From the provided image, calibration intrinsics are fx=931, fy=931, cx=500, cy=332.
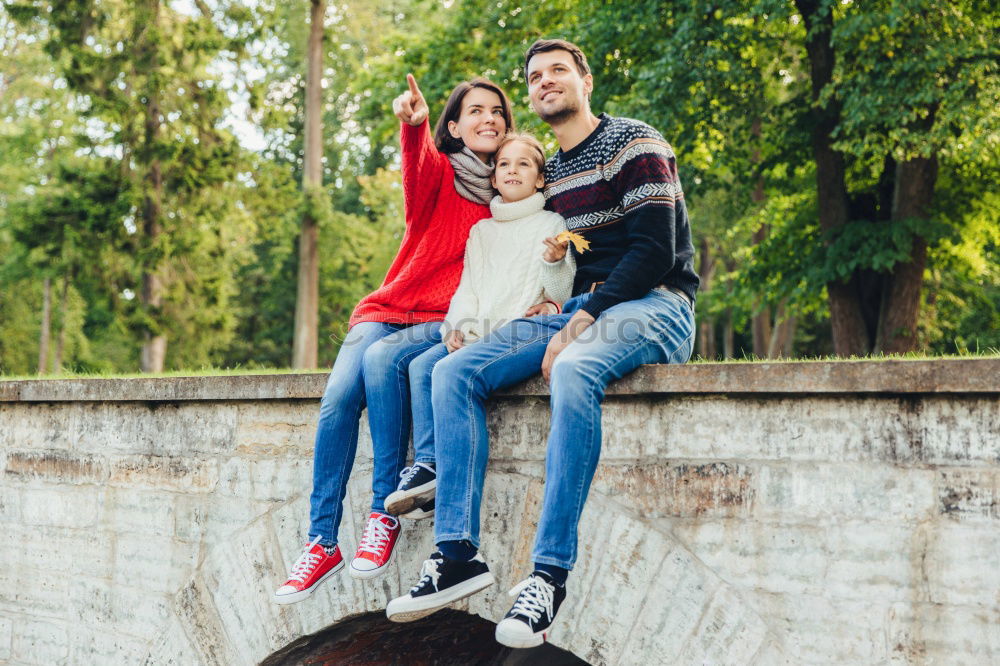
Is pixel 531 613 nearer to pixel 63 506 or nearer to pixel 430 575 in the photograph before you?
pixel 430 575

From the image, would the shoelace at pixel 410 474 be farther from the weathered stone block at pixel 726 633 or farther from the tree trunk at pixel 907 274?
the tree trunk at pixel 907 274

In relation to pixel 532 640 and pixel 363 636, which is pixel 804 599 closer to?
pixel 532 640

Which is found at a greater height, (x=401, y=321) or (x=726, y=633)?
(x=401, y=321)

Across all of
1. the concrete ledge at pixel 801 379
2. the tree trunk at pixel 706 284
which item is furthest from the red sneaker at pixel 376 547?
the tree trunk at pixel 706 284

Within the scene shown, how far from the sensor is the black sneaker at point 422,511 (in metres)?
3.15

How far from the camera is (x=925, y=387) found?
2.71 metres

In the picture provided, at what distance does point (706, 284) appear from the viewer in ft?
71.2

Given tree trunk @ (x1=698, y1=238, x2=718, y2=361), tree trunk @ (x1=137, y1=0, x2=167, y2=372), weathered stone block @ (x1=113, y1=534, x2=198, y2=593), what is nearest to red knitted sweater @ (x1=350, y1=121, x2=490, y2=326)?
weathered stone block @ (x1=113, y1=534, x2=198, y2=593)

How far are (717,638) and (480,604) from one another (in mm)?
816

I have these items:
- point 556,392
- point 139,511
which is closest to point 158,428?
point 139,511

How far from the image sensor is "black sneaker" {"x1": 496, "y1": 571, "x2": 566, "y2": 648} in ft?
8.64

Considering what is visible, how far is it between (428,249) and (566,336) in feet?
2.61

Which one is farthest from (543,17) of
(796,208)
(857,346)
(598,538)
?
(598,538)

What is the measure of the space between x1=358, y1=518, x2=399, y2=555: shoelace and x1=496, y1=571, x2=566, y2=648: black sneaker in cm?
65
